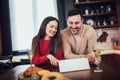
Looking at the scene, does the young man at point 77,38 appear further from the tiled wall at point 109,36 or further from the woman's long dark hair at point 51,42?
the tiled wall at point 109,36

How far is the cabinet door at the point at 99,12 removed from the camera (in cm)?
440

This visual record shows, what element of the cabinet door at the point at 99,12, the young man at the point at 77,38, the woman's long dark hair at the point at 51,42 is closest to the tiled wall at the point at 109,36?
the cabinet door at the point at 99,12

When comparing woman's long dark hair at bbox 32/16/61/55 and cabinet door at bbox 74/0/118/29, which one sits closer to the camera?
woman's long dark hair at bbox 32/16/61/55

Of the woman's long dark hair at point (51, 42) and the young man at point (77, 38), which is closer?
the woman's long dark hair at point (51, 42)

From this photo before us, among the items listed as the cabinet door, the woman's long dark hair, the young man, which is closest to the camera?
the woman's long dark hair

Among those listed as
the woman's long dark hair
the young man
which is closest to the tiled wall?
the young man

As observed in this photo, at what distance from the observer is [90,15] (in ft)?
14.4

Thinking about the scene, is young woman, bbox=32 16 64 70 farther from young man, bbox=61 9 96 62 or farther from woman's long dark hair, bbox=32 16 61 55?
young man, bbox=61 9 96 62

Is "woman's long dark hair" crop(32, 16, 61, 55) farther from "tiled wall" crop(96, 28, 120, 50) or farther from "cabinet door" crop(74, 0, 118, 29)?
"tiled wall" crop(96, 28, 120, 50)

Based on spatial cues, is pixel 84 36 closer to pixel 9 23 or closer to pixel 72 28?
pixel 72 28

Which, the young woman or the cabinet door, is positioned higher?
the cabinet door

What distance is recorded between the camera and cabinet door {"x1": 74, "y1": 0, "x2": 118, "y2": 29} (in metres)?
4.40

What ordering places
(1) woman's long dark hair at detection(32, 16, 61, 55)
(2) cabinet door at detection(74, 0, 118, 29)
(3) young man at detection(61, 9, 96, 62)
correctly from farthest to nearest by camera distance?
(2) cabinet door at detection(74, 0, 118, 29)
(3) young man at detection(61, 9, 96, 62)
(1) woman's long dark hair at detection(32, 16, 61, 55)

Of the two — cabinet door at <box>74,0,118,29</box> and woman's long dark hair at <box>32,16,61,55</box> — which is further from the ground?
cabinet door at <box>74,0,118,29</box>
